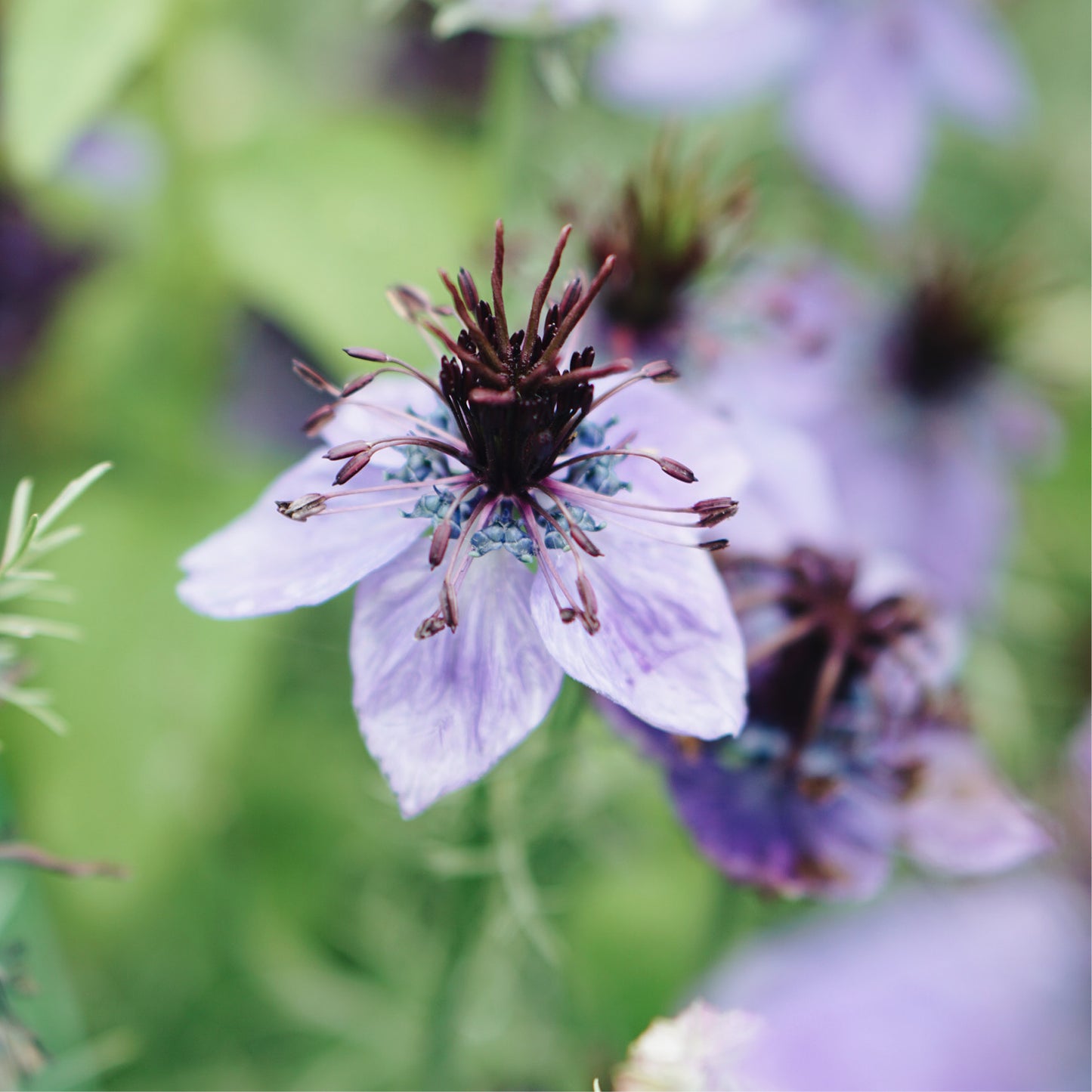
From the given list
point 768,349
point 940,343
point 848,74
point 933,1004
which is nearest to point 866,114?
point 848,74

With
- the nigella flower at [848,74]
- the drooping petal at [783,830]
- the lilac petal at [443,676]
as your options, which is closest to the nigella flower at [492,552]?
the lilac petal at [443,676]

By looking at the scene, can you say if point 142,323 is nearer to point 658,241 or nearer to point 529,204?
point 529,204

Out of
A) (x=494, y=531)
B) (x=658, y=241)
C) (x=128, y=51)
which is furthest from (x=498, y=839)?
(x=128, y=51)

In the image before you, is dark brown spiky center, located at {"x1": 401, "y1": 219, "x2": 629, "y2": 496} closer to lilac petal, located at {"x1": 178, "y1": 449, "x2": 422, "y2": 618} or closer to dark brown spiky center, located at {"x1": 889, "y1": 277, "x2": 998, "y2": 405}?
lilac petal, located at {"x1": 178, "y1": 449, "x2": 422, "y2": 618}

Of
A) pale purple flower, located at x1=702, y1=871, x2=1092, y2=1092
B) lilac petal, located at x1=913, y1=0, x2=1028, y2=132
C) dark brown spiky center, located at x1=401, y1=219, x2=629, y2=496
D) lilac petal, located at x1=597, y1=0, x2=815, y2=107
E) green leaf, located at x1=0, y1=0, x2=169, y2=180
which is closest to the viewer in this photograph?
pale purple flower, located at x1=702, y1=871, x2=1092, y2=1092

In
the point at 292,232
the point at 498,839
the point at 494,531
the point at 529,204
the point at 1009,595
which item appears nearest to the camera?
the point at 494,531

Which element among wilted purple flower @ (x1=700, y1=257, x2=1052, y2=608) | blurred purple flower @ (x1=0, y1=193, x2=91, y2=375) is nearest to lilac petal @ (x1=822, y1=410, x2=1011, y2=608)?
wilted purple flower @ (x1=700, y1=257, x2=1052, y2=608)

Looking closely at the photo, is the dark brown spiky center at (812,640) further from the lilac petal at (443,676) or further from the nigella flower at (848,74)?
the nigella flower at (848,74)
